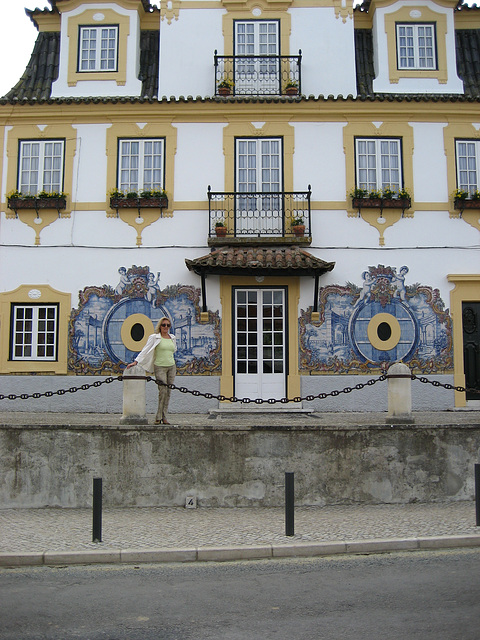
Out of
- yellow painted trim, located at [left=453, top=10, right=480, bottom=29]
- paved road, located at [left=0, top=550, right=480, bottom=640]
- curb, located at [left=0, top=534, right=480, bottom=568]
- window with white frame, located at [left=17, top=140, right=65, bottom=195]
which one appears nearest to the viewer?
paved road, located at [left=0, top=550, right=480, bottom=640]

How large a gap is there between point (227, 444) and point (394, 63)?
11.2m

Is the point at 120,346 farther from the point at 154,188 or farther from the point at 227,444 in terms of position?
the point at 227,444

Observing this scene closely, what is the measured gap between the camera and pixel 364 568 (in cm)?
695

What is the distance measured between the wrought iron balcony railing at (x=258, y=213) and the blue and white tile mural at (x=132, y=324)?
176cm

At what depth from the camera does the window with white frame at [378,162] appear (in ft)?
52.7

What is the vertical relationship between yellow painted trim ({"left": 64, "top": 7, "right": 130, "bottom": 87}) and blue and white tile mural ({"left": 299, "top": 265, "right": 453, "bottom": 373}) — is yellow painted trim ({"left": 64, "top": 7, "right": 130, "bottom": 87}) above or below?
above

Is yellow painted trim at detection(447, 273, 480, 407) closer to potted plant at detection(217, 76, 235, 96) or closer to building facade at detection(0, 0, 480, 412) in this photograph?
building facade at detection(0, 0, 480, 412)

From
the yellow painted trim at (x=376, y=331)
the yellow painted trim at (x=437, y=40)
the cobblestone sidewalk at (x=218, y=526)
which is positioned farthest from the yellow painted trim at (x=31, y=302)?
the yellow painted trim at (x=437, y=40)

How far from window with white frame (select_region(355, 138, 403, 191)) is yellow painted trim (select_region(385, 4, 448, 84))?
1724 millimetres

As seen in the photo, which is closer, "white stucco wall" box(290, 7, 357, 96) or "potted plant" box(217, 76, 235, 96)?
"potted plant" box(217, 76, 235, 96)

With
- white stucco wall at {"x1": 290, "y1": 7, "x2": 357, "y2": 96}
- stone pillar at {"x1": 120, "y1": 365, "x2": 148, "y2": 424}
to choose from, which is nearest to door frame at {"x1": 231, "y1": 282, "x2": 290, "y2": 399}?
white stucco wall at {"x1": 290, "y1": 7, "x2": 357, "y2": 96}

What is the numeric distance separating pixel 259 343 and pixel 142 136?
5.63 m

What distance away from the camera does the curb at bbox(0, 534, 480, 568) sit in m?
7.28

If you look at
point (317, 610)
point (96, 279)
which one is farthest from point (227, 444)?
point (96, 279)
